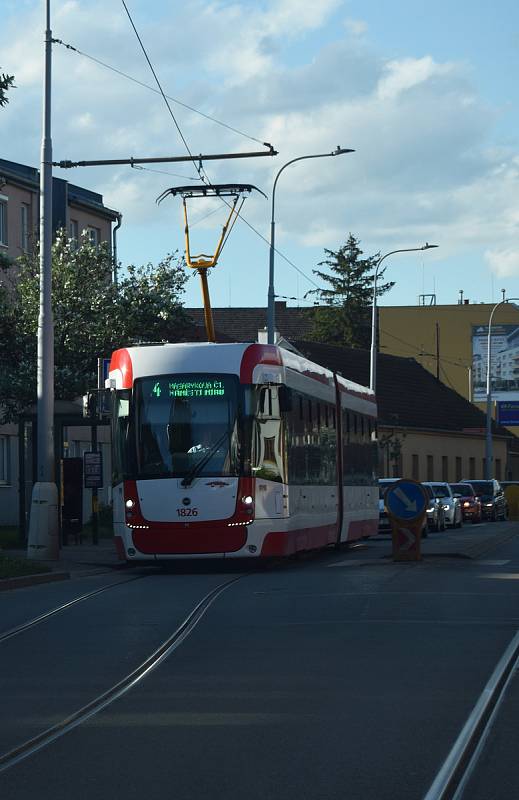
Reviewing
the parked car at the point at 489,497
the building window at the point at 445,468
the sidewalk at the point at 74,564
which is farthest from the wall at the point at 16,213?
the building window at the point at 445,468

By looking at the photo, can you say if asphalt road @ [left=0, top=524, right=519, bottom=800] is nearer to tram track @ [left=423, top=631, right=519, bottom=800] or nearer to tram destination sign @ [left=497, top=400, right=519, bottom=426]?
tram track @ [left=423, top=631, right=519, bottom=800]

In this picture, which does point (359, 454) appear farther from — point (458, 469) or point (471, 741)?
point (458, 469)

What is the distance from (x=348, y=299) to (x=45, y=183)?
82.0m

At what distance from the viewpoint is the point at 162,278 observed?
135 feet

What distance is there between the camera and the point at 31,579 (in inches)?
854

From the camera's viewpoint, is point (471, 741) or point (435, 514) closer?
point (471, 741)

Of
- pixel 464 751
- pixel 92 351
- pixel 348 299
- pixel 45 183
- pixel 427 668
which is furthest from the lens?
pixel 348 299

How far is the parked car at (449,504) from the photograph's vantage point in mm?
48697

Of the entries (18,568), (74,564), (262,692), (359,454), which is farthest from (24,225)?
(262,692)

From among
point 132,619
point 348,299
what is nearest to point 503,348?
point 348,299

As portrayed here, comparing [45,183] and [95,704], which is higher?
[45,183]

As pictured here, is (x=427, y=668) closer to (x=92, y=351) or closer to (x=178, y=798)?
(x=178, y=798)

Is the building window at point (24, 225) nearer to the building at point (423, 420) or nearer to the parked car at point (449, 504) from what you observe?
the parked car at point (449, 504)

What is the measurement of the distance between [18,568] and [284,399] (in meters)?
4.48
